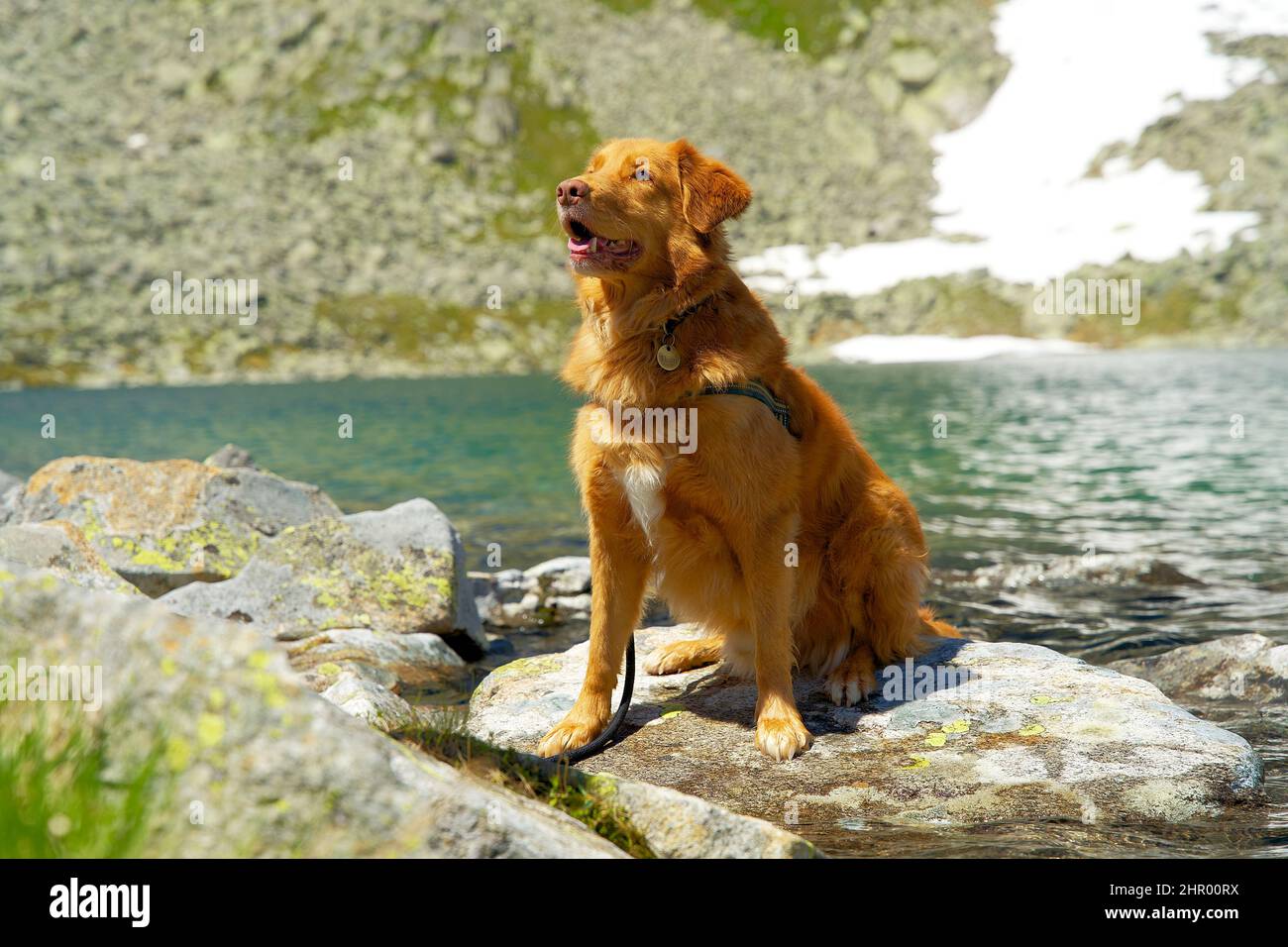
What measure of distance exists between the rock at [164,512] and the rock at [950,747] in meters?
6.19

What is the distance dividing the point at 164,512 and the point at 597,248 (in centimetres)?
855

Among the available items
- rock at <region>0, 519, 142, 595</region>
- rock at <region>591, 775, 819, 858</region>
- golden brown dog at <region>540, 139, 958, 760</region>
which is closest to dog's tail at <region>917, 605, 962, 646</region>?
golden brown dog at <region>540, 139, 958, 760</region>

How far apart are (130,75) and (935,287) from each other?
124151mm

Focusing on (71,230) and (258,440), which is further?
(71,230)

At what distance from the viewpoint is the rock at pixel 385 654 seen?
9711 millimetres

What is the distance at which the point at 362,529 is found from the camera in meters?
11.9

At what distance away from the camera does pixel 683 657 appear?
775 cm

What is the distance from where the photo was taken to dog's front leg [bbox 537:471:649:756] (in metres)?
6.29

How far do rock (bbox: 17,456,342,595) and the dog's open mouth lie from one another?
24.7 ft

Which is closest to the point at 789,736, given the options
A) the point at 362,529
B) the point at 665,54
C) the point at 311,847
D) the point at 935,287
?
the point at 311,847

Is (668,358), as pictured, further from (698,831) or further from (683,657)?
(698,831)
